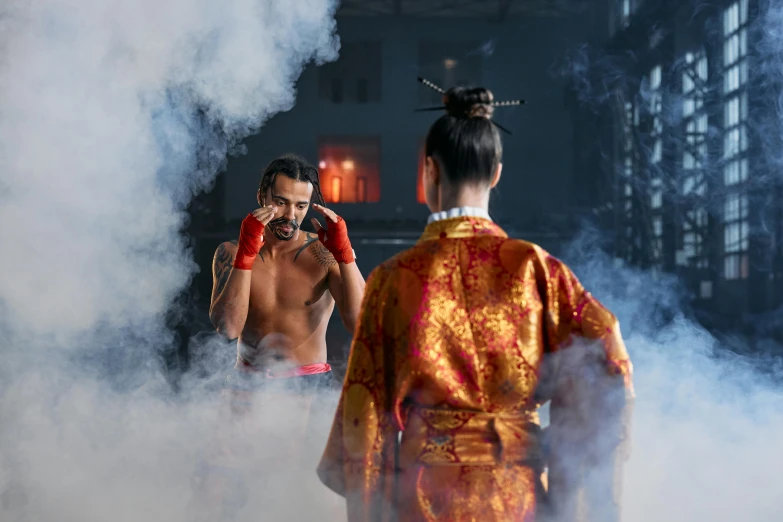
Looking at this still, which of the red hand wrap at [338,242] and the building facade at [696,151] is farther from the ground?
the building facade at [696,151]

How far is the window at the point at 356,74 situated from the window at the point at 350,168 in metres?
0.67

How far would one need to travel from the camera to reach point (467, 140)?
1.45m

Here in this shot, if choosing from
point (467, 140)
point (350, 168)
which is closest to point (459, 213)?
point (467, 140)

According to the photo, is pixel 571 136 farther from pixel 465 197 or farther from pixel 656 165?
pixel 465 197

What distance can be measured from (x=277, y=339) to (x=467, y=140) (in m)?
1.30

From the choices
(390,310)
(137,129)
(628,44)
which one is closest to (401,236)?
(628,44)

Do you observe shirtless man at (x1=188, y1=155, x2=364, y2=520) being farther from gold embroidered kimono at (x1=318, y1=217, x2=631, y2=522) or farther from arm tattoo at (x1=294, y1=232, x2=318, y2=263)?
gold embroidered kimono at (x1=318, y1=217, x2=631, y2=522)

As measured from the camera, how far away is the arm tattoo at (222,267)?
8.23 feet

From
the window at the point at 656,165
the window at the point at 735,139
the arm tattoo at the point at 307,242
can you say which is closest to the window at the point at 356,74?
the window at the point at 656,165

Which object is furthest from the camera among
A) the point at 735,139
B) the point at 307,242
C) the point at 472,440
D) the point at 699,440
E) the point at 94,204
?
the point at 735,139

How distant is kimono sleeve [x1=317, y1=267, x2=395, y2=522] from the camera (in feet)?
4.71

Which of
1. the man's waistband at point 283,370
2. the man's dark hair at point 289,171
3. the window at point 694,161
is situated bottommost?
the man's waistband at point 283,370

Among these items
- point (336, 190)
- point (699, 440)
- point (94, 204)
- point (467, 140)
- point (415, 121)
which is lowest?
point (699, 440)

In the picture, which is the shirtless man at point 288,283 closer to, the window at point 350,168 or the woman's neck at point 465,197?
the woman's neck at point 465,197
